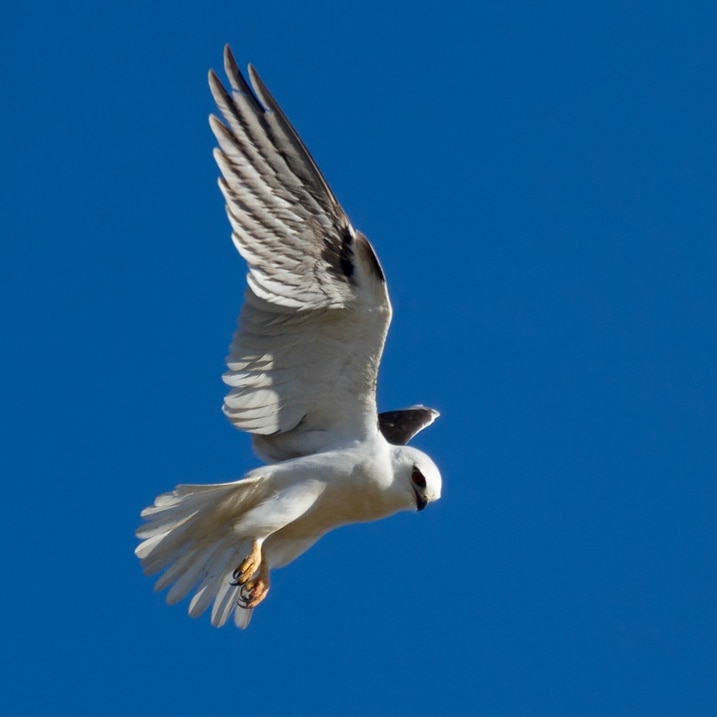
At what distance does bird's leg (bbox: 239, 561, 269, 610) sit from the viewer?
11.0 m

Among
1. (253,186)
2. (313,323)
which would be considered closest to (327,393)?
(313,323)

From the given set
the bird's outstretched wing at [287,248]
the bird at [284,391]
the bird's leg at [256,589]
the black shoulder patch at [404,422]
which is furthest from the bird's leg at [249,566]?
the black shoulder patch at [404,422]

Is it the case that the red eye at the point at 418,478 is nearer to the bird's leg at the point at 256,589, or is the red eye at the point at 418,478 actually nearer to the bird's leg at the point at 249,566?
the bird's leg at the point at 249,566

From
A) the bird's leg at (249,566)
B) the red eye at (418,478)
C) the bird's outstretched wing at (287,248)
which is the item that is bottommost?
the bird's leg at (249,566)

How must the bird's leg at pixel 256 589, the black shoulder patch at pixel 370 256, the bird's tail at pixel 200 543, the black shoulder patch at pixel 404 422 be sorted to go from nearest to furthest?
the black shoulder patch at pixel 370 256 < the bird's tail at pixel 200 543 < the bird's leg at pixel 256 589 < the black shoulder patch at pixel 404 422

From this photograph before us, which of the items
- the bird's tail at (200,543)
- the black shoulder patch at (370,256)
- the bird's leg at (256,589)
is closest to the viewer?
the black shoulder patch at (370,256)

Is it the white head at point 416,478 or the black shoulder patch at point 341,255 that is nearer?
the black shoulder patch at point 341,255

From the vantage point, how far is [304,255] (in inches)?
406

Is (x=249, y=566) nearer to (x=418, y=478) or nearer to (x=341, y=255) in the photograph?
(x=418, y=478)

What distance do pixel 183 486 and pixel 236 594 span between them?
1.01 meters

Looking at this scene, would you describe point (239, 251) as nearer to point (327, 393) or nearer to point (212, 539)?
point (327, 393)

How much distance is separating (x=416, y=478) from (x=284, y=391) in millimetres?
886

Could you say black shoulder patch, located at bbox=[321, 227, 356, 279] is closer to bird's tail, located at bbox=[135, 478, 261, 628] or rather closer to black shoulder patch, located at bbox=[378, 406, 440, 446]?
bird's tail, located at bbox=[135, 478, 261, 628]

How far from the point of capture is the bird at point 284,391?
33.7ft
